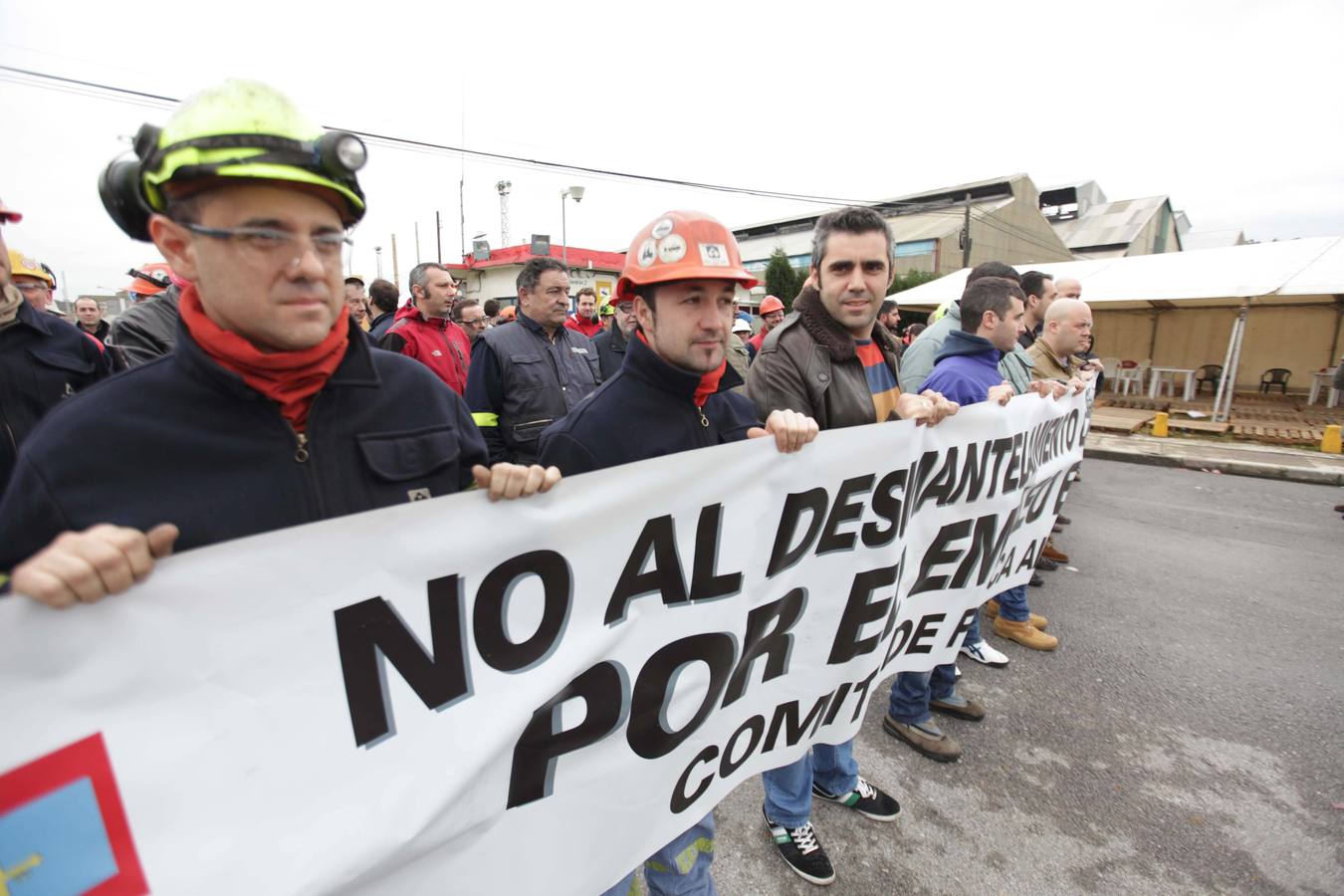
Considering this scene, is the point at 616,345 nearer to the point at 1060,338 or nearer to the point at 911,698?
the point at 1060,338

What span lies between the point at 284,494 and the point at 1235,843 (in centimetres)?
337

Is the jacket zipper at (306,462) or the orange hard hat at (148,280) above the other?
the orange hard hat at (148,280)

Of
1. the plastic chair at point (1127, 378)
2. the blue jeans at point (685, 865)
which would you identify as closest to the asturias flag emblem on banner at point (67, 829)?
the blue jeans at point (685, 865)

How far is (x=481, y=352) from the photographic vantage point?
3701 millimetres

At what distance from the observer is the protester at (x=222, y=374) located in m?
0.99

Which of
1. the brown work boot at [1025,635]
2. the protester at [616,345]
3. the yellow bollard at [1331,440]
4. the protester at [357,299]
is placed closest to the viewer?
the brown work boot at [1025,635]

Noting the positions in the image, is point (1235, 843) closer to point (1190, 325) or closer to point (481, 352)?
point (481, 352)

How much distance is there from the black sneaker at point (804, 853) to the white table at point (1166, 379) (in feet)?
57.8

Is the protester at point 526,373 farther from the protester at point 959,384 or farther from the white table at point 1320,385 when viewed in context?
the white table at point 1320,385

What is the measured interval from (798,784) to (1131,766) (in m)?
1.69

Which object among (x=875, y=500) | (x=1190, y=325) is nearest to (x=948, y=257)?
(x=1190, y=325)

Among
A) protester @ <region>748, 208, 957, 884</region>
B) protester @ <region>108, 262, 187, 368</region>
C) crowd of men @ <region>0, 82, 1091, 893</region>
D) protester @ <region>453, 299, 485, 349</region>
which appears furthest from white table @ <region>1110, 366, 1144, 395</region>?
protester @ <region>108, 262, 187, 368</region>

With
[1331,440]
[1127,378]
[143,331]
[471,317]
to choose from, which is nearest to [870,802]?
[143,331]

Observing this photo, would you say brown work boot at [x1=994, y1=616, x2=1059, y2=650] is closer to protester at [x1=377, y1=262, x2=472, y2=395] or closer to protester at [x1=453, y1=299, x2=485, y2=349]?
protester at [x1=377, y1=262, x2=472, y2=395]
